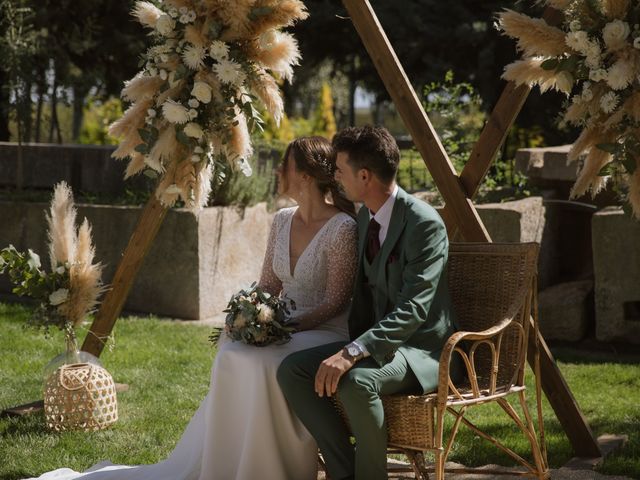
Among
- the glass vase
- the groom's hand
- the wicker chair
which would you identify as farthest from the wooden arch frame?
the glass vase

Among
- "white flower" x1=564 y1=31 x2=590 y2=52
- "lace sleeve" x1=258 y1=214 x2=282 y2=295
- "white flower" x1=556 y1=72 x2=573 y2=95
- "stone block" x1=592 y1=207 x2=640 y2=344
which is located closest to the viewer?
"white flower" x1=564 y1=31 x2=590 y2=52

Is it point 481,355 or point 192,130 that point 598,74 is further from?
point 192,130

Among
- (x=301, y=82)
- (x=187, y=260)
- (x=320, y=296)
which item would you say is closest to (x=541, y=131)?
(x=187, y=260)

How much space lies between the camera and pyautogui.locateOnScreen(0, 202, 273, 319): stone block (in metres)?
7.35

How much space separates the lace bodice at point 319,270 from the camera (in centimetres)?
412

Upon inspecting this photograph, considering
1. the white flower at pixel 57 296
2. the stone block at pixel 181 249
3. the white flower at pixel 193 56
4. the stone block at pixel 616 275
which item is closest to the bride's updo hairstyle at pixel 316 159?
the white flower at pixel 193 56

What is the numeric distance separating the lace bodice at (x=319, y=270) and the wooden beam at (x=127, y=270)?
32.1 inches

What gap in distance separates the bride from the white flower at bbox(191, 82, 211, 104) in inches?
19.9

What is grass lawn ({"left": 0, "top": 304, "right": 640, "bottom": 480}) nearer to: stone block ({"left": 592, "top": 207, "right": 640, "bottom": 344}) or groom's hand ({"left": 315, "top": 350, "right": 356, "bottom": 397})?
stone block ({"left": 592, "top": 207, "right": 640, "bottom": 344})

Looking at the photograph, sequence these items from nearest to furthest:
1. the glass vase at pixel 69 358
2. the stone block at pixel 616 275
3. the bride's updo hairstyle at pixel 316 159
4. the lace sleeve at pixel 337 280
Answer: the lace sleeve at pixel 337 280 → the bride's updo hairstyle at pixel 316 159 → the glass vase at pixel 69 358 → the stone block at pixel 616 275

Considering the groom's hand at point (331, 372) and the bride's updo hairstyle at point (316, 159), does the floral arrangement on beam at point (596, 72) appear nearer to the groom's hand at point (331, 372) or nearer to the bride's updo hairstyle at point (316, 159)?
the bride's updo hairstyle at point (316, 159)

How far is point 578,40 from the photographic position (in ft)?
12.2

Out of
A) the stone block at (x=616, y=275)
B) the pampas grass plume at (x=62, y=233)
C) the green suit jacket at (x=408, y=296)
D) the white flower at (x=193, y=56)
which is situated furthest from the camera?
the stone block at (x=616, y=275)

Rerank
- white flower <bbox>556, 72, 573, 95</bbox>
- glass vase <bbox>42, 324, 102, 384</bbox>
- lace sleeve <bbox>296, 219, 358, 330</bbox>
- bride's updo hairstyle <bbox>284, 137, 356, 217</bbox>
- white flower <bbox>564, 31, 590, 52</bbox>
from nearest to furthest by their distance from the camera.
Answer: white flower <bbox>564, 31, 590, 52</bbox>, white flower <bbox>556, 72, 573, 95</bbox>, lace sleeve <bbox>296, 219, 358, 330</bbox>, bride's updo hairstyle <bbox>284, 137, 356, 217</bbox>, glass vase <bbox>42, 324, 102, 384</bbox>
